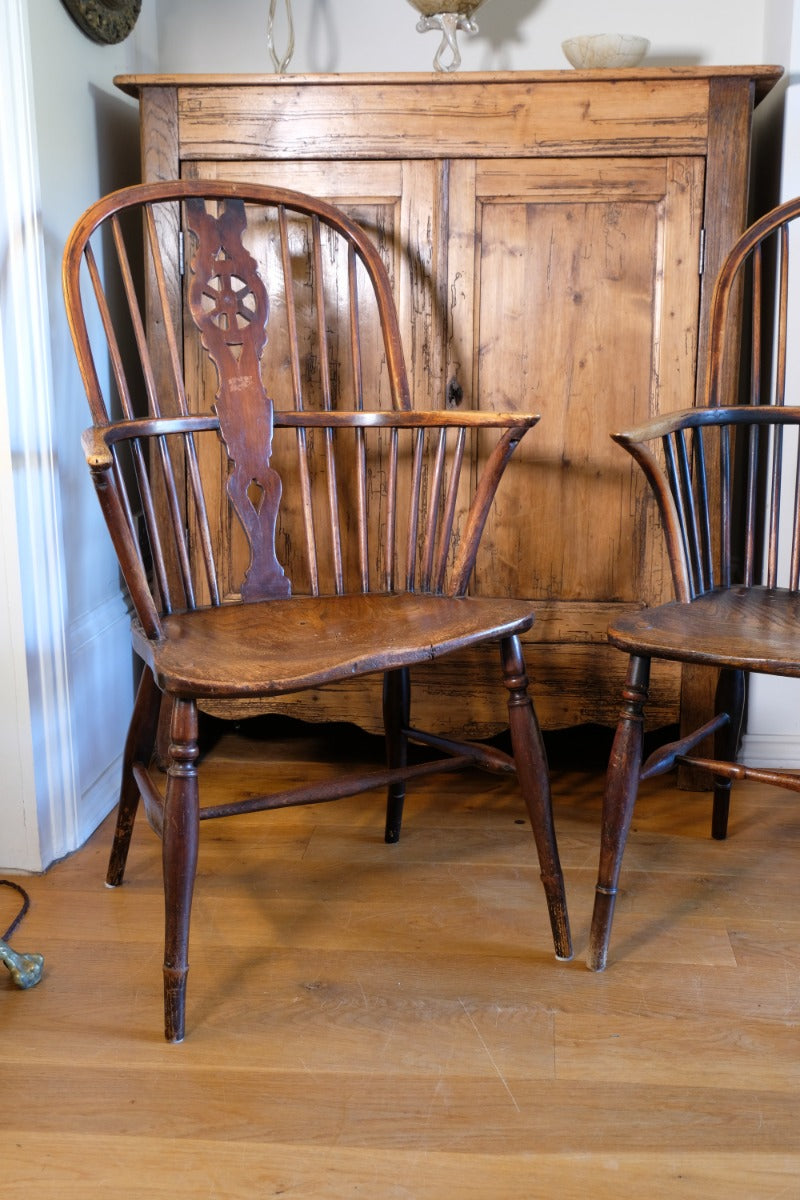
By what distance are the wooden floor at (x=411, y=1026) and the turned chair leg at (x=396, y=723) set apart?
3.5 inches

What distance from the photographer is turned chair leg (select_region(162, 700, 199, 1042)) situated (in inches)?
53.2

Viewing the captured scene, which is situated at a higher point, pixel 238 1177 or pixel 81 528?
pixel 81 528

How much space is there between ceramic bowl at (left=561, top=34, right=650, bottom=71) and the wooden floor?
1409mm

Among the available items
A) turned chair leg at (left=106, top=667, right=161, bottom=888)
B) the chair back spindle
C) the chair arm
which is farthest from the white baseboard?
the chair arm

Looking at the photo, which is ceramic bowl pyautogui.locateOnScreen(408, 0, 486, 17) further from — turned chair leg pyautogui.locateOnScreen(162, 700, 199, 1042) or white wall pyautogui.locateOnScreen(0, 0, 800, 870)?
turned chair leg pyautogui.locateOnScreen(162, 700, 199, 1042)

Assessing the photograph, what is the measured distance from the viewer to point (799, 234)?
2102 mm

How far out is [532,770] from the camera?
1542 mm

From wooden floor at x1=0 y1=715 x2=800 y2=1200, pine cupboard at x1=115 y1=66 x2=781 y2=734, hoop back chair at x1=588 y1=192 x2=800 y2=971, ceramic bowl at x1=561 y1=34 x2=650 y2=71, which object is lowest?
wooden floor at x1=0 y1=715 x2=800 y2=1200

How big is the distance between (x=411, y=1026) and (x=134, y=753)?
57 cm

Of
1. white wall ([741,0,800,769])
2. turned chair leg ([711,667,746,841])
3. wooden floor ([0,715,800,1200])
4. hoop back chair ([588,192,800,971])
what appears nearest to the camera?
wooden floor ([0,715,800,1200])

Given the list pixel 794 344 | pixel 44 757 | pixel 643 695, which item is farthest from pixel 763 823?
pixel 44 757

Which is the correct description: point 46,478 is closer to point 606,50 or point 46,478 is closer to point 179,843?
point 179,843

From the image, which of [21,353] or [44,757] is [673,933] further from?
[21,353]

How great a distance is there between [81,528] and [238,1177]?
3.88 feet
